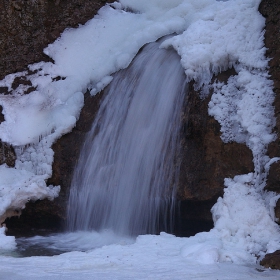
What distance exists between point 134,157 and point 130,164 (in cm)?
12

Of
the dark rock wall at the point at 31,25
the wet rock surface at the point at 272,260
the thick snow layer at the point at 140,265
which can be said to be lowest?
the thick snow layer at the point at 140,265

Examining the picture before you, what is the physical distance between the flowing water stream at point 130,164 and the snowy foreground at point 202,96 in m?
0.43

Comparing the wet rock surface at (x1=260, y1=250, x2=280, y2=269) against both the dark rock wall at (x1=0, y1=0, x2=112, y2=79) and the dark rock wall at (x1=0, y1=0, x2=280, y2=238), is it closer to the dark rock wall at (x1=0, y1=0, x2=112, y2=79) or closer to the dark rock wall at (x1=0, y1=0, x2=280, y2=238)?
the dark rock wall at (x1=0, y1=0, x2=280, y2=238)

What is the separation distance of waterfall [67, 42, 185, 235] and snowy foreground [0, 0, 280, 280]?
429mm

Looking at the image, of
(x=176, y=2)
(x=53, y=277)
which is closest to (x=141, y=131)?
(x=53, y=277)

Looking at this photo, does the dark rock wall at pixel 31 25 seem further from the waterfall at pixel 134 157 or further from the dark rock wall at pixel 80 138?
the waterfall at pixel 134 157

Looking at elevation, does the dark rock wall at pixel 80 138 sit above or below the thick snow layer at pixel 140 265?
above

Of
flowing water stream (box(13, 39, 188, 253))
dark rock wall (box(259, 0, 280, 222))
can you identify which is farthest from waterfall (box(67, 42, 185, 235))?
dark rock wall (box(259, 0, 280, 222))

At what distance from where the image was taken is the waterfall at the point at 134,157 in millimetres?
6719

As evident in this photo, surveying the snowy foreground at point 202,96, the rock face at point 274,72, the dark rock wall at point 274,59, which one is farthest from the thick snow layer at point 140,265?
the dark rock wall at point 274,59

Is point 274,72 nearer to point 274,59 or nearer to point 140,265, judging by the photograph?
point 274,59

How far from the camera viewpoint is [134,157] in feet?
23.2

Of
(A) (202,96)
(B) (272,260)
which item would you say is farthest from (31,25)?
(B) (272,260)

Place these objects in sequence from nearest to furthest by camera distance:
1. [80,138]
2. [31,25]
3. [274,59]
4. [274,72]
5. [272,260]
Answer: [272,260] → [274,72] → [274,59] → [80,138] → [31,25]
